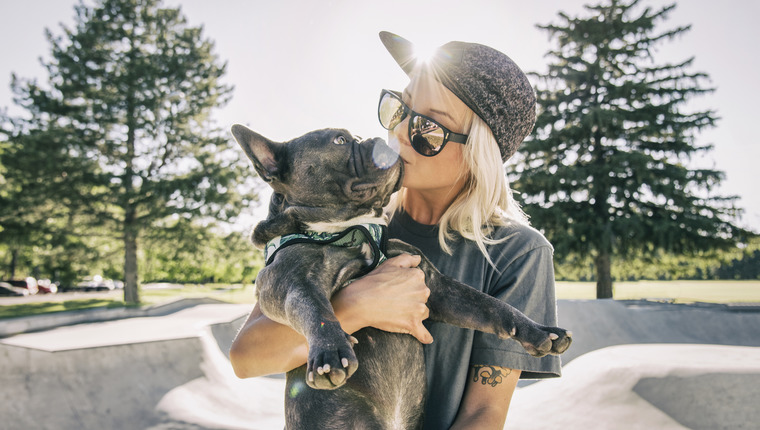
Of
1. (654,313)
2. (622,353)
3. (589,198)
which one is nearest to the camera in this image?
(622,353)

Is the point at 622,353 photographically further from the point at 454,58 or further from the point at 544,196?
the point at 544,196

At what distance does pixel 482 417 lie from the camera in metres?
2.17

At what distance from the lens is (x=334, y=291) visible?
7.46 feet

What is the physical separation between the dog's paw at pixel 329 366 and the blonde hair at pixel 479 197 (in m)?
1.14

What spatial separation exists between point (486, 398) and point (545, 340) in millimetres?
431

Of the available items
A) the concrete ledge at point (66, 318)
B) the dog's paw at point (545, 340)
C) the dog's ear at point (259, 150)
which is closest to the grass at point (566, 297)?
the concrete ledge at point (66, 318)

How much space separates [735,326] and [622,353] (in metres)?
7.70

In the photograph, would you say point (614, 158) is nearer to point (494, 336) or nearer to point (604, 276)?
point (604, 276)

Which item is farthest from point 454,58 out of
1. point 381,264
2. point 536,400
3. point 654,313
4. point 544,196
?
point 544,196

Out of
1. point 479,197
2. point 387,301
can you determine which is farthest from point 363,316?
point 479,197

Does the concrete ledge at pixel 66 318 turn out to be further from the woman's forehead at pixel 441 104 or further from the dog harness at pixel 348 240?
the woman's forehead at pixel 441 104

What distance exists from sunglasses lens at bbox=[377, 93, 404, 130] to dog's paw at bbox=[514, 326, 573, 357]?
4.68 feet

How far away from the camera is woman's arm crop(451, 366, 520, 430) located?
2174mm

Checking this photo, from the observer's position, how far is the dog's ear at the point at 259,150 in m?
2.48
